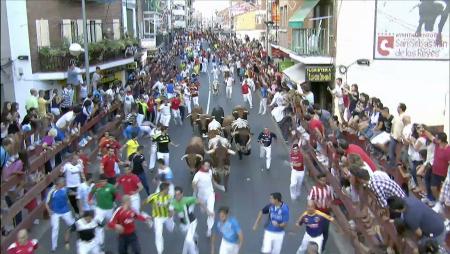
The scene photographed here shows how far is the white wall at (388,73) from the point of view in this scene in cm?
2512

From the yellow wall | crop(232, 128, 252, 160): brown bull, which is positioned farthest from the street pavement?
the yellow wall

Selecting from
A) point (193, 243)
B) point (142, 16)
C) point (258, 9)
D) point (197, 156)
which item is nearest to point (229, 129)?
point (197, 156)

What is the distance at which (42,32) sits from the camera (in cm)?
2256

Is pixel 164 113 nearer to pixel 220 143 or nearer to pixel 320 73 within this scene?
pixel 220 143

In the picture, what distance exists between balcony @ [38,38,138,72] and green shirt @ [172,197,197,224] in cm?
1431

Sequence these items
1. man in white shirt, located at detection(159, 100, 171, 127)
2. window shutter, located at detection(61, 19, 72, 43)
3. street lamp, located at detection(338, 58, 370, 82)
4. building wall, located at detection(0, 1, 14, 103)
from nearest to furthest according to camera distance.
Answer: man in white shirt, located at detection(159, 100, 171, 127) < building wall, located at detection(0, 1, 14, 103) < window shutter, located at detection(61, 19, 72, 43) < street lamp, located at detection(338, 58, 370, 82)

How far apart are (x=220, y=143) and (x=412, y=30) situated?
45.9ft

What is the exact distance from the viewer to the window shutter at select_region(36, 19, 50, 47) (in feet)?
73.6

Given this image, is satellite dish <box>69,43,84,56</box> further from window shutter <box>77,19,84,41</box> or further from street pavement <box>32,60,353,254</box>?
street pavement <box>32,60,353,254</box>

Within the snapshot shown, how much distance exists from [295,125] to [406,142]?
586cm

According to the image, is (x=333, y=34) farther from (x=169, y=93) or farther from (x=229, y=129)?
(x=229, y=129)

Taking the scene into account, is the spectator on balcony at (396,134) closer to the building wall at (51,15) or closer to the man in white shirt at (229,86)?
the building wall at (51,15)

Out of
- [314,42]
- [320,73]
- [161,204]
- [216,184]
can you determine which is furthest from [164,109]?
[161,204]

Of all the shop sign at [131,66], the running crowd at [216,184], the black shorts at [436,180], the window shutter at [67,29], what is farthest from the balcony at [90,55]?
the black shorts at [436,180]
